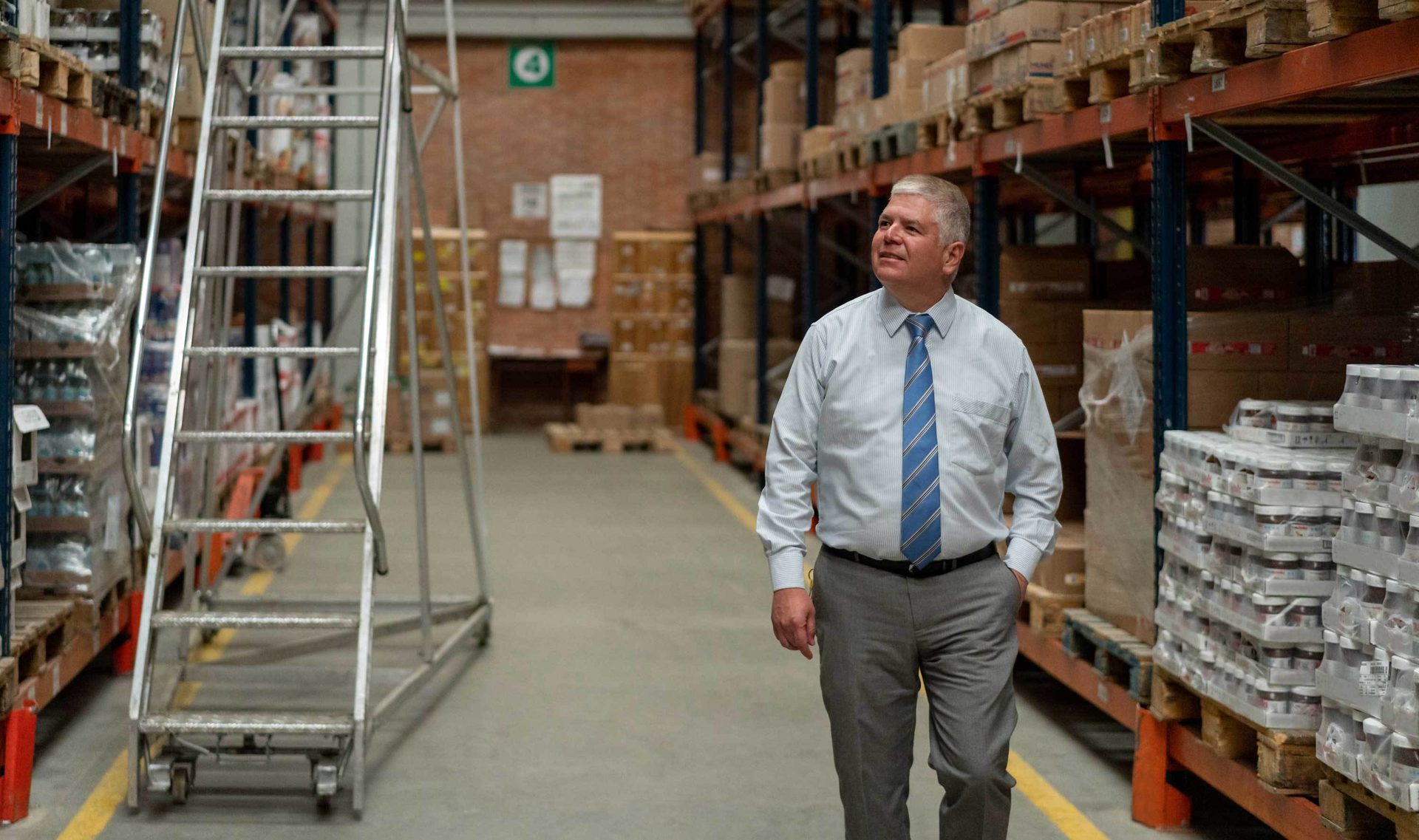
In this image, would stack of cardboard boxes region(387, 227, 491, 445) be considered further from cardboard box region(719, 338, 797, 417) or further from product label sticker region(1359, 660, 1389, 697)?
product label sticker region(1359, 660, 1389, 697)

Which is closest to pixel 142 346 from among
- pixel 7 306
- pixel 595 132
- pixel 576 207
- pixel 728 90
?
pixel 7 306

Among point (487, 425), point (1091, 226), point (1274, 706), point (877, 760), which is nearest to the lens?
point (877, 760)

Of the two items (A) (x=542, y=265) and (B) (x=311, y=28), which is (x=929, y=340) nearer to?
(B) (x=311, y=28)

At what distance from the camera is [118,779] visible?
558 cm

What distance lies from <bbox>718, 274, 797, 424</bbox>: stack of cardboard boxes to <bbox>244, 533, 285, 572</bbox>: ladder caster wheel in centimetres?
553

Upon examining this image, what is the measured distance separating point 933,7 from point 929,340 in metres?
15.3

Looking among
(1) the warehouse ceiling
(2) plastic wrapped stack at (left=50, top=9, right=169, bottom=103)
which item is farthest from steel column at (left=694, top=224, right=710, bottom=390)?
(2) plastic wrapped stack at (left=50, top=9, right=169, bottom=103)

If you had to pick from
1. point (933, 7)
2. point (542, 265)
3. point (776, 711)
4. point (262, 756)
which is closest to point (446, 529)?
point (776, 711)

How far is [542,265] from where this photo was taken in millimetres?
19469

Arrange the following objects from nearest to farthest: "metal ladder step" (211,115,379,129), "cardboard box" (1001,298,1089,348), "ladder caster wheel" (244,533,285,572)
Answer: "metal ladder step" (211,115,379,129) < "cardboard box" (1001,298,1089,348) < "ladder caster wheel" (244,533,285,572)

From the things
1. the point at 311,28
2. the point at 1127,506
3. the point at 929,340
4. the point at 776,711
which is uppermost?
the point at 311,28

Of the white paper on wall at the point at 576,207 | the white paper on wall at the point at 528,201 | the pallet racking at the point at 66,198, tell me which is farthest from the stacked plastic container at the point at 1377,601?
the white paper on wall at the point at 528,201

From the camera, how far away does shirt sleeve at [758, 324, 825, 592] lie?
3.57 metres

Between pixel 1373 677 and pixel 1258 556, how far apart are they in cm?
68
